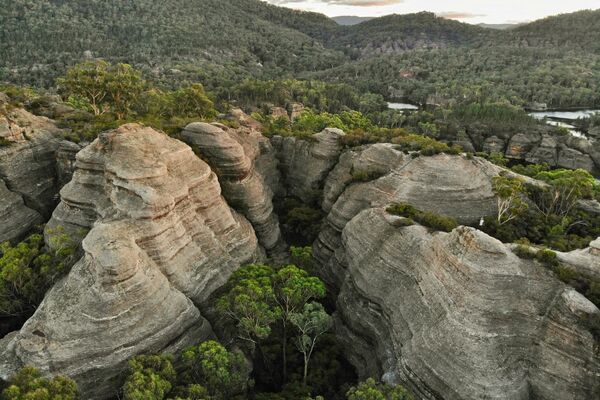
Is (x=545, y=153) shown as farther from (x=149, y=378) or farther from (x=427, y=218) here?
(x=149, y=378)

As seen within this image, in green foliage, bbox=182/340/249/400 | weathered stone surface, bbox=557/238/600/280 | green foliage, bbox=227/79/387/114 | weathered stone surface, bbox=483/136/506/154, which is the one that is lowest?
weathered stone surface, bbox=483/136/506/154

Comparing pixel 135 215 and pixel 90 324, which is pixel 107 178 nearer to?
pixel 135 215

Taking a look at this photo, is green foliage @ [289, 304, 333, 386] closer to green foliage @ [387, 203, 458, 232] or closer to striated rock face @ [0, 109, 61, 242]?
green foliage @ [387, 203, 458, 232]

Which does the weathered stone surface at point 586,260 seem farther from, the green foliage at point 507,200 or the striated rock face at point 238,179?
the striated rock face at point 238,179

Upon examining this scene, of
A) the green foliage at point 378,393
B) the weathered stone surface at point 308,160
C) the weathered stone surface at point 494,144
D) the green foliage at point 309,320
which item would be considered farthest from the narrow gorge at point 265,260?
the weathered stone surface at point 494,144

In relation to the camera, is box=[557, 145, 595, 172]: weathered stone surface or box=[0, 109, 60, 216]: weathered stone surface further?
box=[557, 145, 595, 172]: weathered stone surface

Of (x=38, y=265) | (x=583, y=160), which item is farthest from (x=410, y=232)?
(x=583, y=160)

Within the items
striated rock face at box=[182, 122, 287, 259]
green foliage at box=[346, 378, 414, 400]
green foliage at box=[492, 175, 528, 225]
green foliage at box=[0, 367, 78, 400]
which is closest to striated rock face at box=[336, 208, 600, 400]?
green foliage at box=[346, 378, 414, 400]
